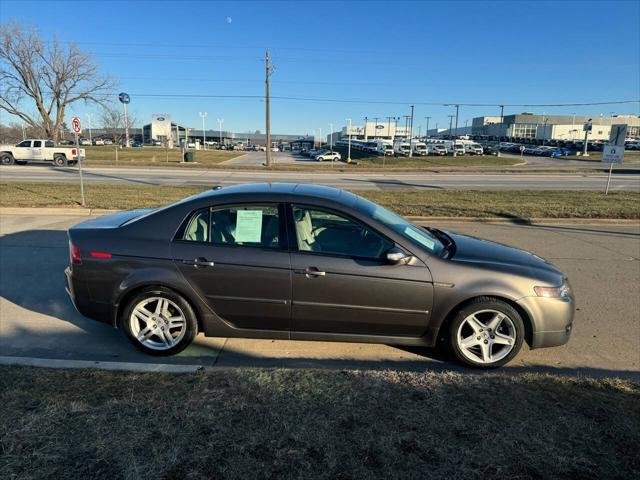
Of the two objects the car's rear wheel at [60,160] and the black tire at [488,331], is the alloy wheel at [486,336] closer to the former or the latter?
the black tire at [488,331]

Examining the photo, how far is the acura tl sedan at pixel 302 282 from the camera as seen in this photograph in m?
3.73

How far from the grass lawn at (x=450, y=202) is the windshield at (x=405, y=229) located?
7001mm

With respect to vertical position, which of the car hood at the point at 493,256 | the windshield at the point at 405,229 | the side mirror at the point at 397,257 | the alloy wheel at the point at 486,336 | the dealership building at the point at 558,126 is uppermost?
the dealership building at the point at 558,126

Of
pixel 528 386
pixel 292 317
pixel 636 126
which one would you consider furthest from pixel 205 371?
pixel 636 126

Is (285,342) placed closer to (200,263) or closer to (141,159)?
(200,263)

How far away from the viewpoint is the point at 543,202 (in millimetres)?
13891

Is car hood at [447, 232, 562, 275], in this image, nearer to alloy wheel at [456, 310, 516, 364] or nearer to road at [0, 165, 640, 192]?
alloy wheel at [456, 310, 516, 364]

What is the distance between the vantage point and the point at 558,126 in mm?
119125

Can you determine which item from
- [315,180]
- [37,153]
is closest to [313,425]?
[315,180]

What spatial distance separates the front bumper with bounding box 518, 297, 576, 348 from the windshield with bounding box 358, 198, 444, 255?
87cm

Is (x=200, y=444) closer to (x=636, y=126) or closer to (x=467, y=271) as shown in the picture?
(x=467, y=271)

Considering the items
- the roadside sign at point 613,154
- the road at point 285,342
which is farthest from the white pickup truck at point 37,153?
the roadside sign at point 613,154

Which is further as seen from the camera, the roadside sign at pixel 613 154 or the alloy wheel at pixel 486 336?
the roadside sign at pixel 613 154

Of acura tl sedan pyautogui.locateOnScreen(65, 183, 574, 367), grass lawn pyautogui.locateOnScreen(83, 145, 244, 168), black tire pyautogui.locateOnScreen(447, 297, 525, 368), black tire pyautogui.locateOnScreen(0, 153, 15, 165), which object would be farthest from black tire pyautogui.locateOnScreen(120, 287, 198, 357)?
black tire pyautogui.locateOnScreen(0, 153, 15, 165)
